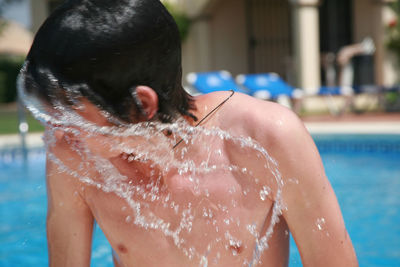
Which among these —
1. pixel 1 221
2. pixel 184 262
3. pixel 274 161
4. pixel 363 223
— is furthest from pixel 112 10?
pixel 1 221

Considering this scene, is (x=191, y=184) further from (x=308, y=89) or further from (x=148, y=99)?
(x=308, y=89)

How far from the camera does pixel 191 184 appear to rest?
4.63 feet

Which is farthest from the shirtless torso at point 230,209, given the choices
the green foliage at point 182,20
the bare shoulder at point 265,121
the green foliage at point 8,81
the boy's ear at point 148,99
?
the green foliage at point 8,81

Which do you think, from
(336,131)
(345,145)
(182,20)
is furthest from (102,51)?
(182,20)

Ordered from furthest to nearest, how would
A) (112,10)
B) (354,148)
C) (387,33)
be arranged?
1. (387,33)
2. (354,148)
3. (112,10)

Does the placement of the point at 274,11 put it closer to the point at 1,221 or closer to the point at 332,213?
the point at 1,221

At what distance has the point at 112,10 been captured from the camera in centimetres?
99

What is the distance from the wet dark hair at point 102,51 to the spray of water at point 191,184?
0.17 metres

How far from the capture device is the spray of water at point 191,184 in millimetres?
1273

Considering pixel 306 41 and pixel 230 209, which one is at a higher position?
pixel 230 209

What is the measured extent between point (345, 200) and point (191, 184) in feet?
14.1

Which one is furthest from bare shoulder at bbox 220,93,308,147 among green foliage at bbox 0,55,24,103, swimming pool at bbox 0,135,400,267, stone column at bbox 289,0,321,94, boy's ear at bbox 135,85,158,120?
green foliage at bbox 0,55,24,103

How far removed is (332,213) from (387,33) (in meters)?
13.3

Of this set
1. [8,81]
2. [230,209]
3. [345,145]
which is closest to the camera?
[230,209]
